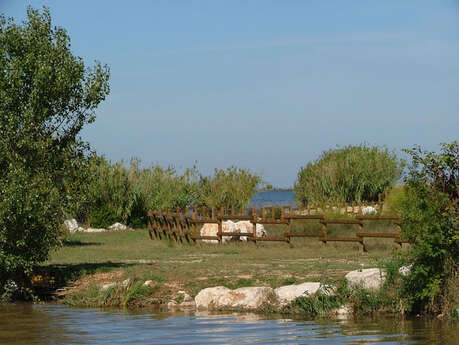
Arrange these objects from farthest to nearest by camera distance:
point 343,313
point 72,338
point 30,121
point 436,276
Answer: point 30,121 < point 343,313 < point 436,276 < point 72,338

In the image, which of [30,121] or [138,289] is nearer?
[138,289]

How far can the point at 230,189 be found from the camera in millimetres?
38938

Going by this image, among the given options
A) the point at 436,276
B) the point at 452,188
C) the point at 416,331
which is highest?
the point at 452,188

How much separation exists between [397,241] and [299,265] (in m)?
5.29

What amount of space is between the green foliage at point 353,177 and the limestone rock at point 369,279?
23.7 m

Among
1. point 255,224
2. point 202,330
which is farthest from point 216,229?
point 202,330

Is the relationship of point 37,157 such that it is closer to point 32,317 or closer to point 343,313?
point 32,317

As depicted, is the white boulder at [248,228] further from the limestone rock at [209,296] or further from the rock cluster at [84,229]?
the limestone rock at [209,296]

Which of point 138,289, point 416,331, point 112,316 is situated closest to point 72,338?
point 112,316

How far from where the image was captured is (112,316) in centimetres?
1462

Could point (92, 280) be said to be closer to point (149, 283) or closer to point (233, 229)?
point (149, 283)

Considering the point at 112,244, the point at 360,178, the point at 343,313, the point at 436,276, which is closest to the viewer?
the point at 436,276

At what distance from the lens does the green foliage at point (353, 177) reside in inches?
1578

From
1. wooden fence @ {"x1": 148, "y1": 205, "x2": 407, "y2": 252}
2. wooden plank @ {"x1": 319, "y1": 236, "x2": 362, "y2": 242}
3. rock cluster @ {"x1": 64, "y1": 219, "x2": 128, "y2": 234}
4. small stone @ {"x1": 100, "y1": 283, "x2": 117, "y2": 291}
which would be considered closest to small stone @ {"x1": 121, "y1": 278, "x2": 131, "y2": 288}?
small stone @ {"x1": 100, "y1": 283, "x2": 117, "y2": 291}
